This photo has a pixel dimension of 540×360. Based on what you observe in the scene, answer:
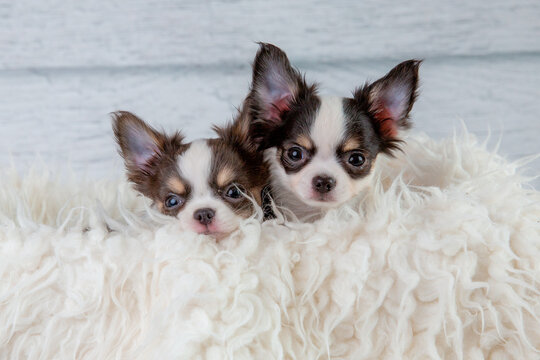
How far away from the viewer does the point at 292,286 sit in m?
1.00

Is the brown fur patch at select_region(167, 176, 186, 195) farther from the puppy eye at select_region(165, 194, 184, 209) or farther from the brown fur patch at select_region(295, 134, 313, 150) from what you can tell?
the brown fur patch at select_region(295, 134, 313, 150)

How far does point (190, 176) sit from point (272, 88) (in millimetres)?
313

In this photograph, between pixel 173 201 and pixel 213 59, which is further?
pixel 213 59

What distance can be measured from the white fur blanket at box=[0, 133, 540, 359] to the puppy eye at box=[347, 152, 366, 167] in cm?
18

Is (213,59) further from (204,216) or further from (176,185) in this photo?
(204,216)

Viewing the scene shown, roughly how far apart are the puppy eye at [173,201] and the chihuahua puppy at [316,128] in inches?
9.1

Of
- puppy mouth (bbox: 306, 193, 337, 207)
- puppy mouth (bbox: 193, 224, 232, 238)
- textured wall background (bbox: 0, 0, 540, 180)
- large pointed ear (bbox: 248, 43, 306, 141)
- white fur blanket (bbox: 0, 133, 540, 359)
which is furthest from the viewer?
textured wall background (bbox: 0, 0, 540, 180)

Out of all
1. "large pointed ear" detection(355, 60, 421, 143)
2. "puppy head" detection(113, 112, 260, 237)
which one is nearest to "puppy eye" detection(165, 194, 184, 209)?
"puppy head" detection(113, 112, 260, 237)

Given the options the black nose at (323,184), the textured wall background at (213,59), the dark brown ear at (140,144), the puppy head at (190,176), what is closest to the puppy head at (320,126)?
the black nose at (323,184)

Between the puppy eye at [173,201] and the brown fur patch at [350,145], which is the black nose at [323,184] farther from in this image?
the puppy eye at [173,201]

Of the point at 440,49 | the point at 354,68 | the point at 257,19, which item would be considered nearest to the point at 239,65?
the point at 257,19

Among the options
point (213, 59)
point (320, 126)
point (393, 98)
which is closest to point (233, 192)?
point (320, 126)

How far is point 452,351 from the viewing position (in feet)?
3.22

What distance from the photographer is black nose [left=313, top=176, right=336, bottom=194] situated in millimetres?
1194
